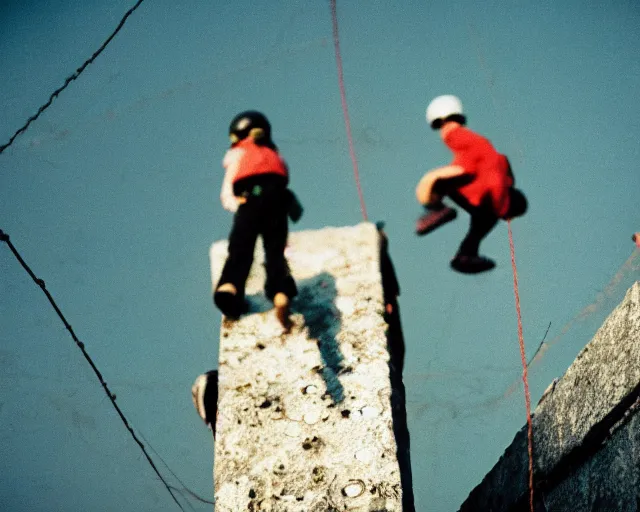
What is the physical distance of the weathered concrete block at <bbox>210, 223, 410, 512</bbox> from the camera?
10.2 ft

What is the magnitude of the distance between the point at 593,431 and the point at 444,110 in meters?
1.93

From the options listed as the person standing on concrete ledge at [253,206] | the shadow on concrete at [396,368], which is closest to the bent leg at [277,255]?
the person standing on concrete ledge at [253,206]

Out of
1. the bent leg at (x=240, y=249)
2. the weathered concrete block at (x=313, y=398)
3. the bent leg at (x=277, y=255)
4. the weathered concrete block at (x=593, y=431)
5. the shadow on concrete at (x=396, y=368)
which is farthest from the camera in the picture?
the bent leg at (x=277, y=255)

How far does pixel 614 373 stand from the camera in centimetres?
307

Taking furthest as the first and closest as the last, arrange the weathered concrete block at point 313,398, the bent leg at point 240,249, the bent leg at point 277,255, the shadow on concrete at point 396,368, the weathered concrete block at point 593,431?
the bent leg at point 277,255
the bent leg at point 240,249
the shadow on concrete at point 396,368
the weathered concrete block at point 313,398
the weathered concrete block at point 593,431

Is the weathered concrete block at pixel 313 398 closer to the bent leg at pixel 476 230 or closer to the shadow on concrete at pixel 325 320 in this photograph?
the shadow on concrete at pixel 325 320

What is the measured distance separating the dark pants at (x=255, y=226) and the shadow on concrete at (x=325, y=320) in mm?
390

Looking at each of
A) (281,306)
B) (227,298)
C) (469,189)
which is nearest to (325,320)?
(281,306)

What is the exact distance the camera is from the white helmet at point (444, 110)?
3.54 metres

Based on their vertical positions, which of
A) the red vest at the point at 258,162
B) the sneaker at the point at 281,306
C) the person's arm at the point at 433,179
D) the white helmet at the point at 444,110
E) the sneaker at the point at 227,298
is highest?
the white helmet at the point at 444,110

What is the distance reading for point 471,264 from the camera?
3.52 metres

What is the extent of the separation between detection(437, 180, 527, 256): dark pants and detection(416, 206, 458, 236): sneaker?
8cm

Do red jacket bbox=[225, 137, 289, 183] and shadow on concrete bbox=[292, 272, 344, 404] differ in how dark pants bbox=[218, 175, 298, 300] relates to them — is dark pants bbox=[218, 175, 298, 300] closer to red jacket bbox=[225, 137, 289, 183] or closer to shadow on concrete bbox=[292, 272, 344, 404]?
red jacket bbox=[225, 137, 289, 183]

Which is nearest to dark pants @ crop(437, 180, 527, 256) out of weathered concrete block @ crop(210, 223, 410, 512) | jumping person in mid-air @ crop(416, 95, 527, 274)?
jumping person in mid-air @ crop(416, 95, 527, 274)
